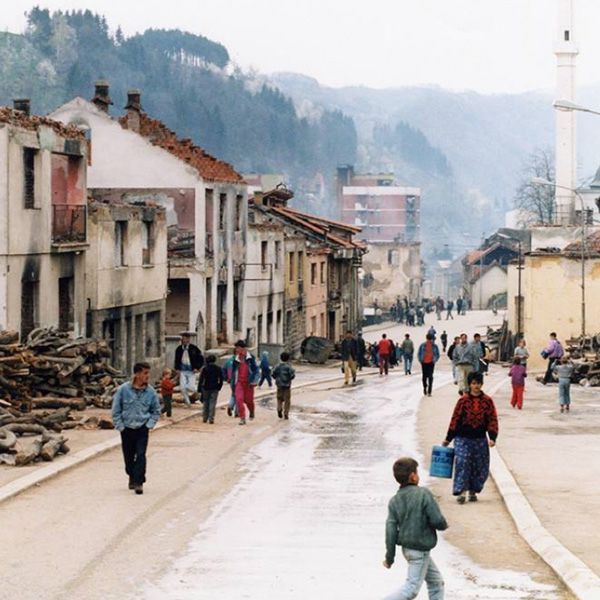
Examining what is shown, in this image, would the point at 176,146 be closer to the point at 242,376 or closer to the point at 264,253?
the point at 264,253

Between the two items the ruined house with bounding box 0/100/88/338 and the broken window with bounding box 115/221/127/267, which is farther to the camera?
the broken window with bounding box 115/221/127/267

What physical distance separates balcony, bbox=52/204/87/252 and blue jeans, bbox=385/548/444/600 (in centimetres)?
2470

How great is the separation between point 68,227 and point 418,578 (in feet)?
86.3

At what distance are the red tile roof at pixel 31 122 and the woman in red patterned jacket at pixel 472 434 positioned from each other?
1710 centimetres

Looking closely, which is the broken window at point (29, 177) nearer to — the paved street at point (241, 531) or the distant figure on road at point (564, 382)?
the paved street at point (241, 531)

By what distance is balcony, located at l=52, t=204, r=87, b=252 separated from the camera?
119ft

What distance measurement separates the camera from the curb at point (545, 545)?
13.3 m

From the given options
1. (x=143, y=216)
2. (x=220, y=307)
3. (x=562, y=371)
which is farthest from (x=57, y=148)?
(x=220, y=307)

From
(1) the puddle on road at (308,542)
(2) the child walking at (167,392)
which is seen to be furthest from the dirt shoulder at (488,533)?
(2) the child walking at (167,392)

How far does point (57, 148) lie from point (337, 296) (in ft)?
145

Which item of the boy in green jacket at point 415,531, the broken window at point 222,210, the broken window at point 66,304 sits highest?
the broken window at point 222,210

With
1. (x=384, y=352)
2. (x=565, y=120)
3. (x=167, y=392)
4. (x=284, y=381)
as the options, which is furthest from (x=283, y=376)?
(x=565, y=120)

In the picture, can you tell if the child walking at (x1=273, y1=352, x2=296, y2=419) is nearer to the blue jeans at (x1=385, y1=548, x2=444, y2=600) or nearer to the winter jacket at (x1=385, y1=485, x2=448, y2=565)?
the winter jacket at (x1=385, y1=485, x2=448, y2=565)

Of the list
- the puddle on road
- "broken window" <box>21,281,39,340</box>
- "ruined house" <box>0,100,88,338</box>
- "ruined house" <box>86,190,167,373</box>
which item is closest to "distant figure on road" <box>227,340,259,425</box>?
the puddle on road
